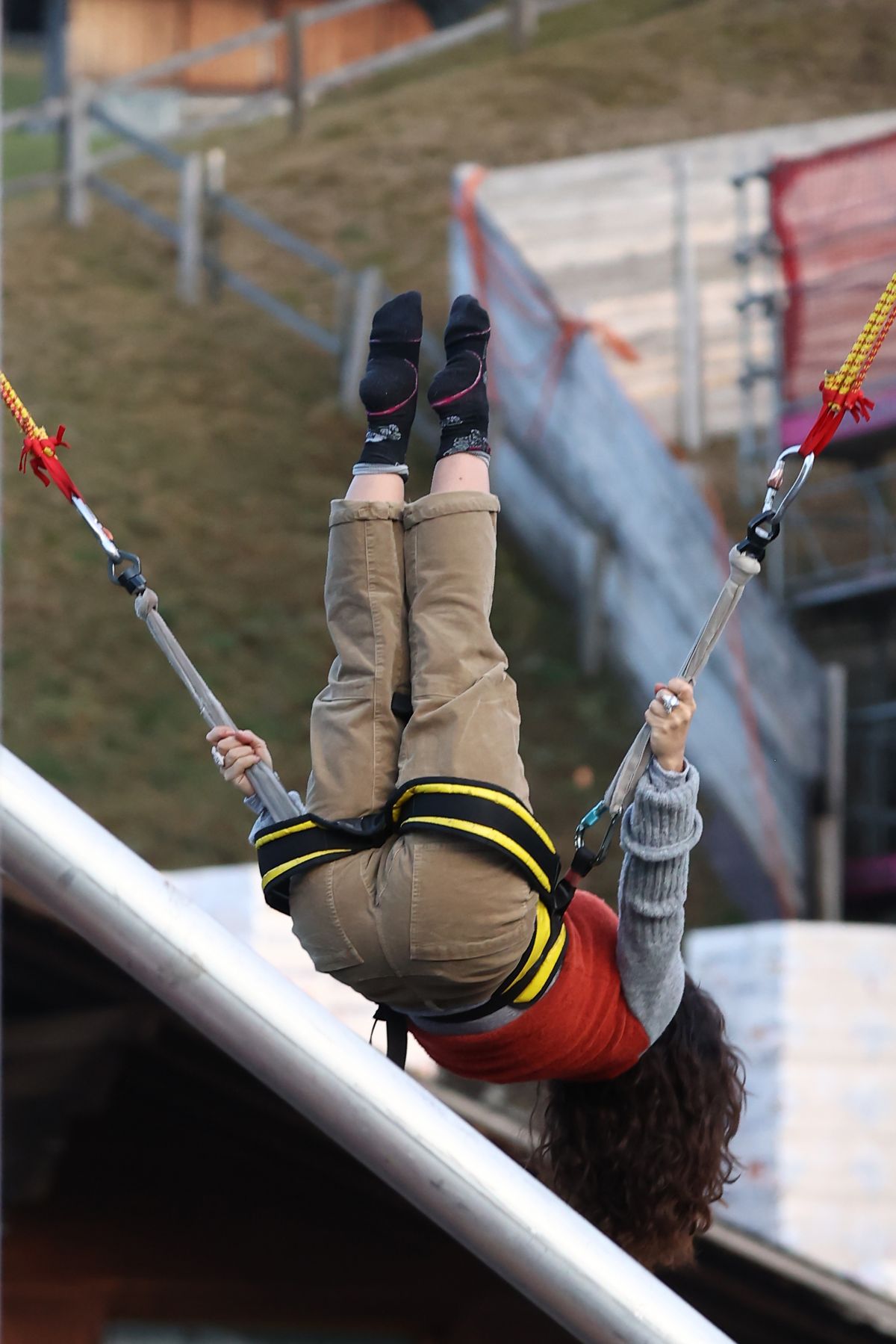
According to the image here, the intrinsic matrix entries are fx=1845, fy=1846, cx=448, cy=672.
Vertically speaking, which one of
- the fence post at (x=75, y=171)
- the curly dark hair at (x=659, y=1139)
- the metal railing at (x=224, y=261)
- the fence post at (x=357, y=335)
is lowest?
the curly dark hair at (x=659, y=1139)

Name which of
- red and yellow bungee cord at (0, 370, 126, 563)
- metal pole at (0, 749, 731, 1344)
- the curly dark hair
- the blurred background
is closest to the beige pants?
red and yellow bungee cord at (0, 370, 126, 563)

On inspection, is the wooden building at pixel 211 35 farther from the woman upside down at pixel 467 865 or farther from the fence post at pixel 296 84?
the woman upside down at pixel 467 865

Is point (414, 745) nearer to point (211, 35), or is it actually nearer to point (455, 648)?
point (455, 648)

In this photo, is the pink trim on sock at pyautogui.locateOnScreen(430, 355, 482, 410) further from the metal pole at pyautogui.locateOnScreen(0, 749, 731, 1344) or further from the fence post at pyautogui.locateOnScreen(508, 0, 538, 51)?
the fence post at pyautogui.locateOnScreen(508, 0, 538, 51)

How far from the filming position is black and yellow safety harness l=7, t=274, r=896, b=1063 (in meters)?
2.13

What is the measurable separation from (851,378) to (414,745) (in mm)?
679

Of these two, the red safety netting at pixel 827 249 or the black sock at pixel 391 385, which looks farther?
the red safety netting at pixel 827 249

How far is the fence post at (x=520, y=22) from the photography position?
1409 cm

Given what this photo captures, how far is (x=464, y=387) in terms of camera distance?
94.7 inches

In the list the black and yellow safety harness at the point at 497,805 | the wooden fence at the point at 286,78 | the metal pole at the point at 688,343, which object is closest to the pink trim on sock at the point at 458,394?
the black and yellow safety harness at the point at 497,805

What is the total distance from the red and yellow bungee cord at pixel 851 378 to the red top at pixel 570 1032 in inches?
27.2

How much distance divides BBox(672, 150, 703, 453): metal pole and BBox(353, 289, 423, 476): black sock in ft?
19.0

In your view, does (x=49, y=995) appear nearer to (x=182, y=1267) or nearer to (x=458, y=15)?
(x=182, y=1267)

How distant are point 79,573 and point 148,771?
1.41 metres
